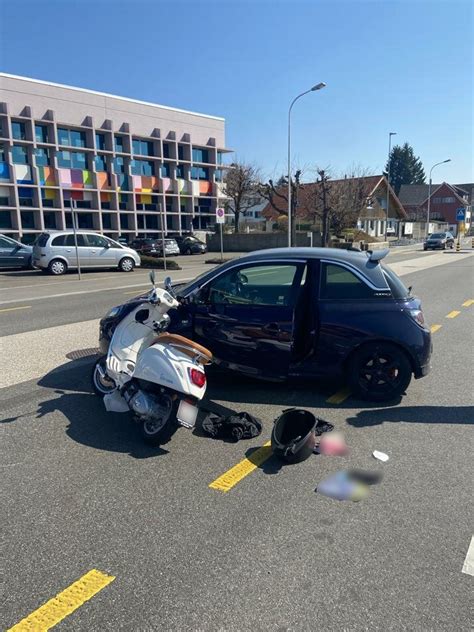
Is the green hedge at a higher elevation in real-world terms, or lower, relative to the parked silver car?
lower

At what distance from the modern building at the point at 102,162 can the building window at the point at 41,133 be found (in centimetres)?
8

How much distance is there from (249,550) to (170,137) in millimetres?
50513

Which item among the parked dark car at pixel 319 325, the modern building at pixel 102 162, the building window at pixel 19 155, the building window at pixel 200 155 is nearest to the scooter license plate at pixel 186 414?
the parked dark car at pixel 319 325

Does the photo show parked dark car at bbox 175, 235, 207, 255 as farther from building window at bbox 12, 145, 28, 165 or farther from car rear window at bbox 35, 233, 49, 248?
car rear window at bbox 35, 233, 49, 248

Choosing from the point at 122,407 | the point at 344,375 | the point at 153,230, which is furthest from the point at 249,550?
the point at 153,230

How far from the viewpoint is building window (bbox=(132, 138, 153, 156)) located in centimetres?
4641

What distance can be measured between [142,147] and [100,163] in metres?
5.47

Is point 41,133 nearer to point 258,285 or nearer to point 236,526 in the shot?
point 258,285

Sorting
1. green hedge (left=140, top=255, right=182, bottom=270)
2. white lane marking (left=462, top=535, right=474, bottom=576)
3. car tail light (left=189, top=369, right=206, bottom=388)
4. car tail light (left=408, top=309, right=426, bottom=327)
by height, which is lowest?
green hedge (left=140, top=255, right=182, bottom=270)

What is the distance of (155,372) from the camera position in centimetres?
400

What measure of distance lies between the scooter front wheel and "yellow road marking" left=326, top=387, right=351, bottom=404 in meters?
2.25

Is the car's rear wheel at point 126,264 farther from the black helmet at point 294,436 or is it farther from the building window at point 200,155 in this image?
the building window at point 200,155

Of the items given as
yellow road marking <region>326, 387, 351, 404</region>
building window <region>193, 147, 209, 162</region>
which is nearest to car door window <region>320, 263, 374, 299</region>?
yellow road marking <region>326, 387, 351, 404</region>

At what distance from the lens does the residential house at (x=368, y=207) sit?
47.0 meters
